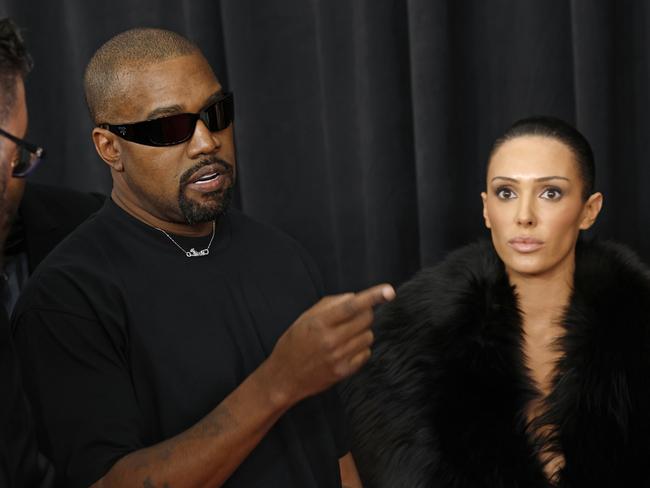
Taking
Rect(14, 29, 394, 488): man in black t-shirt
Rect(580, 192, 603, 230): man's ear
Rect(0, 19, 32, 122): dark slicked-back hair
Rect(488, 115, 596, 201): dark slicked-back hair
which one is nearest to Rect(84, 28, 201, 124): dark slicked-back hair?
Rect(14, 29, 394, 488): man in black t-shirt

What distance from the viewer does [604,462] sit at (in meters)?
1.22

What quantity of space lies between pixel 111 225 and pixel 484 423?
0.58 m

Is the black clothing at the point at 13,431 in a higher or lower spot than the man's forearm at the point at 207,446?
higher

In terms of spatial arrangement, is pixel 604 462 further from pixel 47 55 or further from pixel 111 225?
pixel 47 55

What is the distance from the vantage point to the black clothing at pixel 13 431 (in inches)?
31.9

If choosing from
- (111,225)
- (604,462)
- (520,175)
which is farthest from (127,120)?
(604,462)

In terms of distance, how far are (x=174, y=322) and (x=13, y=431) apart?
288 millimetres

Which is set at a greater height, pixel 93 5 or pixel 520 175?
pixel 93 5

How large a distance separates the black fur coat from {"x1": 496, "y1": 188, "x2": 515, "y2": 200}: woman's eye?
102mm

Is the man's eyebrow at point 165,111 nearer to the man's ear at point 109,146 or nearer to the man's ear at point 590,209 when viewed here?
the man's ear at point 109,146

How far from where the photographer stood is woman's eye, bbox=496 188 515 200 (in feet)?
4.34

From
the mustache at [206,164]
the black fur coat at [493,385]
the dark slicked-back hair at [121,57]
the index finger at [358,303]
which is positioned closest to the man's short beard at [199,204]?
the mustache at [206,164]

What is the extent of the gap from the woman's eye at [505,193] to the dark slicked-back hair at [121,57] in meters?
0.49

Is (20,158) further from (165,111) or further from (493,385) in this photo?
(493,385)
